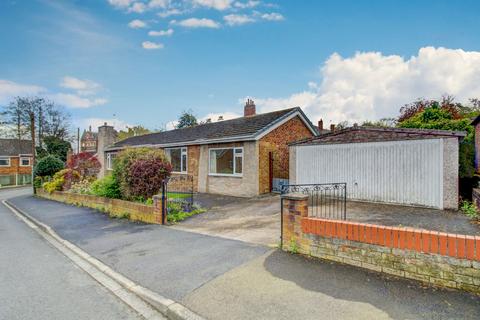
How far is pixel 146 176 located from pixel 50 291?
5.31 meters

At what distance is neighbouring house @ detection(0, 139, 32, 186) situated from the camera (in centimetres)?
4412

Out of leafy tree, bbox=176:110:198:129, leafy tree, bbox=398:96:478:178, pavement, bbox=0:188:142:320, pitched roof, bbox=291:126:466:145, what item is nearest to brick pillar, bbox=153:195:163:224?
pavement, bbox=0:188:142:320

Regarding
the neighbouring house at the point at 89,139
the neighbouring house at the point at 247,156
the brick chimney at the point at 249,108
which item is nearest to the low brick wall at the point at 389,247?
the neighbouring house at the point at 247,156

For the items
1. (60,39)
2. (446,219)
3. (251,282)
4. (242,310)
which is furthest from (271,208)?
(60,39)

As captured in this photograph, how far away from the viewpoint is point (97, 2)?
9719 millimetres

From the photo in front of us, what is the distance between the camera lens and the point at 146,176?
923 centimetres

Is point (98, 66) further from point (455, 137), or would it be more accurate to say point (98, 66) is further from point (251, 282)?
point (455, 137)

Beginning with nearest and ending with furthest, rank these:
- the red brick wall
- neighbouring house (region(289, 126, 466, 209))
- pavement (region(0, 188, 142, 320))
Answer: pavement (region(0, 188, 142, 320)) → neighbouring house (region(289, 126, 466, 209)) → the red brick wall

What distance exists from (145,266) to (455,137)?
9.30m

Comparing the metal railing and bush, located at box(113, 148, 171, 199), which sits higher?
bush, located at box(113, 148, 171, 199)

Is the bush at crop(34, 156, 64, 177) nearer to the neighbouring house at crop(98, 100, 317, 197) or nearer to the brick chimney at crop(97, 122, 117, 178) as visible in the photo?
the brick chimney at crop(97, 122, 117, 178)

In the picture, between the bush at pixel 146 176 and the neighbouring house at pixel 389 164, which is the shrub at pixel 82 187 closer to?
the bush at pixel 146 176

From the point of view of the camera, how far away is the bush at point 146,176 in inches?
361

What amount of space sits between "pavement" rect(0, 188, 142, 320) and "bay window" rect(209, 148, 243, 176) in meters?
8.68
